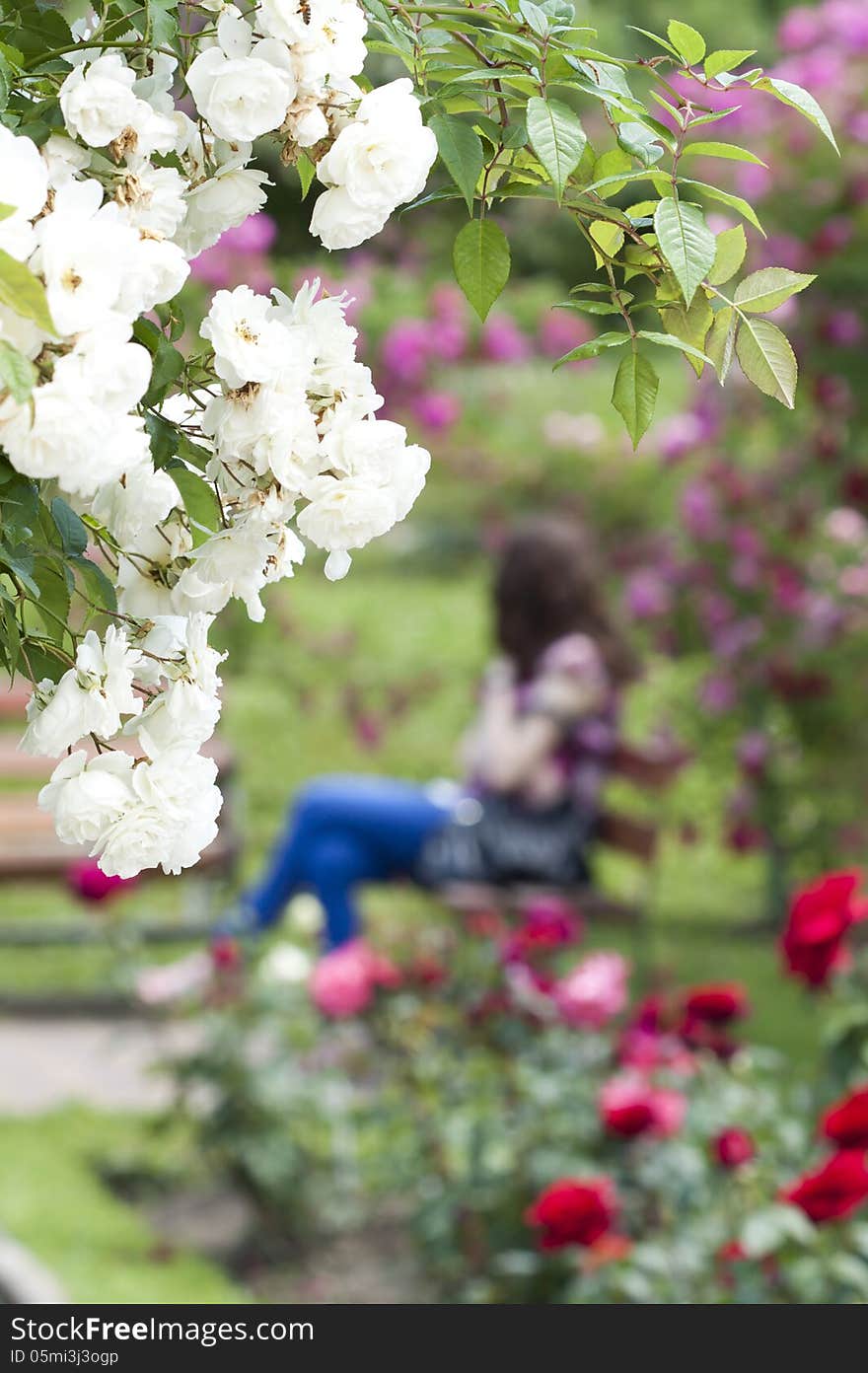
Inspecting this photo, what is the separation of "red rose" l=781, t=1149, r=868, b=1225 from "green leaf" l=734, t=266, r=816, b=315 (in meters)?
1.22

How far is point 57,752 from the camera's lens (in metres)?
0.85

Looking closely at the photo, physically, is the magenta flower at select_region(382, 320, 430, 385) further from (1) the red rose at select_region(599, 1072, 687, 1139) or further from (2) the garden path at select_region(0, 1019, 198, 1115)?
(1) the red rose at select_region(599, 1072, 687, 1139)

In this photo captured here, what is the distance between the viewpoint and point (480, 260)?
3.03 feet

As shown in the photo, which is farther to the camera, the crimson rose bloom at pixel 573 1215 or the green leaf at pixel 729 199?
the crimson rose bloom at pixel 573 1215

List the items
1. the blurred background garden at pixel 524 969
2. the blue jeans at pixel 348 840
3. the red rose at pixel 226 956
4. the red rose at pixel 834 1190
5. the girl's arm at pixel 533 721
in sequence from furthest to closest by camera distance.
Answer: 1. the blue jeans at pixel 348 840
2. the girl's arm at pixel 533 721
3. the red rose at pixel 226 956
4. the blurred background garden at pixel 524 969
5. the red rose at pixel 834 1190

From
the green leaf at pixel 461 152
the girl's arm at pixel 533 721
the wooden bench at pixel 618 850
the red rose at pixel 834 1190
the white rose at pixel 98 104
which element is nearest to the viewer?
the white rose at pixel 98 104

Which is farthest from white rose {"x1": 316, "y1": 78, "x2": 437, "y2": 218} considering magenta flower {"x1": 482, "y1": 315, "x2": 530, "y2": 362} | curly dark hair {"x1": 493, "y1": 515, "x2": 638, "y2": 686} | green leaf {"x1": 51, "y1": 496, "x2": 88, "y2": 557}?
magenta flower {"x1": 482, "y1": 315, "x2": 530, "y2": 362}

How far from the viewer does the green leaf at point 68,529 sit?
86cm

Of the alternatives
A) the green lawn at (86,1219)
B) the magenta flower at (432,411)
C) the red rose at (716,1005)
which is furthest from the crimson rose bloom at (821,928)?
the magenta flower at (432,411)

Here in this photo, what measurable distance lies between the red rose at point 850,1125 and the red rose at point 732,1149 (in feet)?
1.07

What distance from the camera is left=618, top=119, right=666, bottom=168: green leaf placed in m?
0.86

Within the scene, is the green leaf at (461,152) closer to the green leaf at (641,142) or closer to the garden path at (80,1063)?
the green leaf at (641,142)

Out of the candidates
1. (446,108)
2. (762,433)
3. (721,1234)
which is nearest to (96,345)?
(446,108)

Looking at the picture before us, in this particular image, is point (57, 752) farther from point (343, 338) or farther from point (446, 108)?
point (446, 108)
